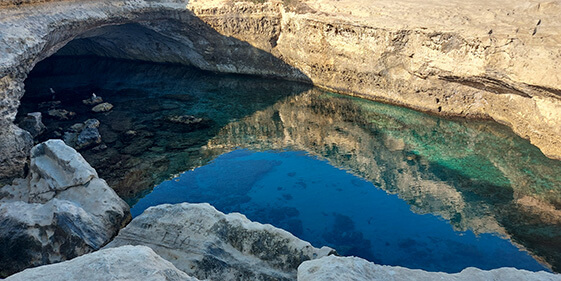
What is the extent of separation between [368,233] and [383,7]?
1215 cm

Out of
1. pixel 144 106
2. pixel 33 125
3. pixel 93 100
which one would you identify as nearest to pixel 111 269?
pixel 33 125

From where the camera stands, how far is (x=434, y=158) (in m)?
14.1

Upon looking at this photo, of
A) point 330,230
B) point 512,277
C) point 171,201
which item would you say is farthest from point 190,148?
point 512,277

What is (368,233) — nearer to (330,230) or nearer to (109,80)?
(330,230)

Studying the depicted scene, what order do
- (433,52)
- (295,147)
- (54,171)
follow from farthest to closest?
(433,52), (295,147), (54,171)

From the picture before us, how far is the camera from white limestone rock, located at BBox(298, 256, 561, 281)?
4.63 m

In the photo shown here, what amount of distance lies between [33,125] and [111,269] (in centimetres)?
1401

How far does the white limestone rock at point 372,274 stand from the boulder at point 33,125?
14.8 metres

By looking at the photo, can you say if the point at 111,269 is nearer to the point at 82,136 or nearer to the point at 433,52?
the point at 82,136

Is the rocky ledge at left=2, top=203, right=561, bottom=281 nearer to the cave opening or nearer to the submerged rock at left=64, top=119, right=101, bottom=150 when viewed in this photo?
the cave opening

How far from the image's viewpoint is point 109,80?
78.3ft

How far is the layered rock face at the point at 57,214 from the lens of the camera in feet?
26.2

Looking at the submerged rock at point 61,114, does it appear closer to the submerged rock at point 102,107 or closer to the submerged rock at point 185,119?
the submerged rock at point 102,107

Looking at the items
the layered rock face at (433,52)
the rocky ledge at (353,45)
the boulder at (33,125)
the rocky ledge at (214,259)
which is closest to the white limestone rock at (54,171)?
the rocky ledge at (214,259)
